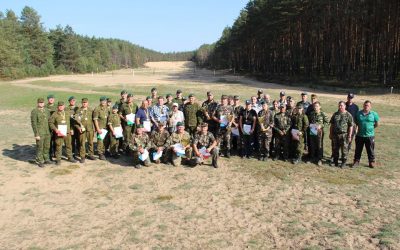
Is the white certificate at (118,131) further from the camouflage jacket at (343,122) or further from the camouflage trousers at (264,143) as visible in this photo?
the camouflage jacket at (343,122)

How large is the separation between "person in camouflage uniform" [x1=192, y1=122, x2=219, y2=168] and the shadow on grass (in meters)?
5.27

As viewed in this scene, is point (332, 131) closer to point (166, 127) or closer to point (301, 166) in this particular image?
point (301, 166)

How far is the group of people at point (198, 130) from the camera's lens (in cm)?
1073

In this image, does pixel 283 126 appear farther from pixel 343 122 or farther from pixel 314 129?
pixel 343 122

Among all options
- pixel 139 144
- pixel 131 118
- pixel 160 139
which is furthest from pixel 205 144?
pixel 131 118

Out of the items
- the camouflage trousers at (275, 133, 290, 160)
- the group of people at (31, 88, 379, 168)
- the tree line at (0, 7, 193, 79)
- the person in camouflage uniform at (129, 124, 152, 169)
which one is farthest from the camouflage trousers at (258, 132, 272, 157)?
the tree line at (0, 7, 193, 79)

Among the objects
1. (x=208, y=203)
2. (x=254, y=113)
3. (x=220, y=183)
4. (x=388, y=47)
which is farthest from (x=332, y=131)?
(x=388, y=47)

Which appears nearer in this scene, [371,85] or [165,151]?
[165,151]

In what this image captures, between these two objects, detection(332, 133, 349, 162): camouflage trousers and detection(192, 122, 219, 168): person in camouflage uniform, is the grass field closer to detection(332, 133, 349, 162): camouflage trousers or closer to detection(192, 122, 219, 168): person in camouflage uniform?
detection(192, 122, 219, 168): person in camouflage uniform

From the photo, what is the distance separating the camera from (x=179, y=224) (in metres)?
7.13

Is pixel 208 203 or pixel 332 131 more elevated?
pixel 332 131

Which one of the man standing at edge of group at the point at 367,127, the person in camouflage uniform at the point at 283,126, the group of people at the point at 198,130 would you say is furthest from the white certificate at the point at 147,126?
the man standing at edge of group at the point at 367,127

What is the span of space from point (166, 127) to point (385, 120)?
43.6 feet

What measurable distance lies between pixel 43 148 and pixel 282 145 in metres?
7.49
